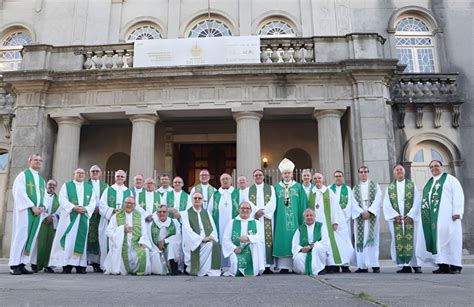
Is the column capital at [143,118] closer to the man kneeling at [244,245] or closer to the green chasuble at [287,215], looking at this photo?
the green chasuble at [287,215]

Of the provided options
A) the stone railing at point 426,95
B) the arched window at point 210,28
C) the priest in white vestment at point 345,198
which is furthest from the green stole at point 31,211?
the stone railing at point 426,95

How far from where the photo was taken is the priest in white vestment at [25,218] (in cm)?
820

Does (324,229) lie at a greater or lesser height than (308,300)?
greater

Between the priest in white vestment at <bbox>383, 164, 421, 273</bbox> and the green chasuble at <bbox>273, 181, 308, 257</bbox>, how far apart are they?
1923 millimetres

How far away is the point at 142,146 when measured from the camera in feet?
44.6

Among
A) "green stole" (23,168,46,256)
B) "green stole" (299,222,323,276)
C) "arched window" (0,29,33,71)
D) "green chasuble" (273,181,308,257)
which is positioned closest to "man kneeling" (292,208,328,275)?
"green stole" (299,222,323,276)

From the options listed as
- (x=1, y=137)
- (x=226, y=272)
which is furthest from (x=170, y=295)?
(x=1, y=137)

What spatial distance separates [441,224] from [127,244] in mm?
6367

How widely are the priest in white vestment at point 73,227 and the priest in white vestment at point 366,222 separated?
6.01 metres

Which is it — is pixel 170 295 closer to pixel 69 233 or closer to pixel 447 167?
pixel 69 233

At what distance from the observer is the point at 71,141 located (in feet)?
45.6

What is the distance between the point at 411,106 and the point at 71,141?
1260 centimetres

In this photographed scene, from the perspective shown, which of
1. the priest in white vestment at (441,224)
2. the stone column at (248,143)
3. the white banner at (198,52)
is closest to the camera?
the priest in white vestment at (441,224)

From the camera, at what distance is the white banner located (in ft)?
45.7
